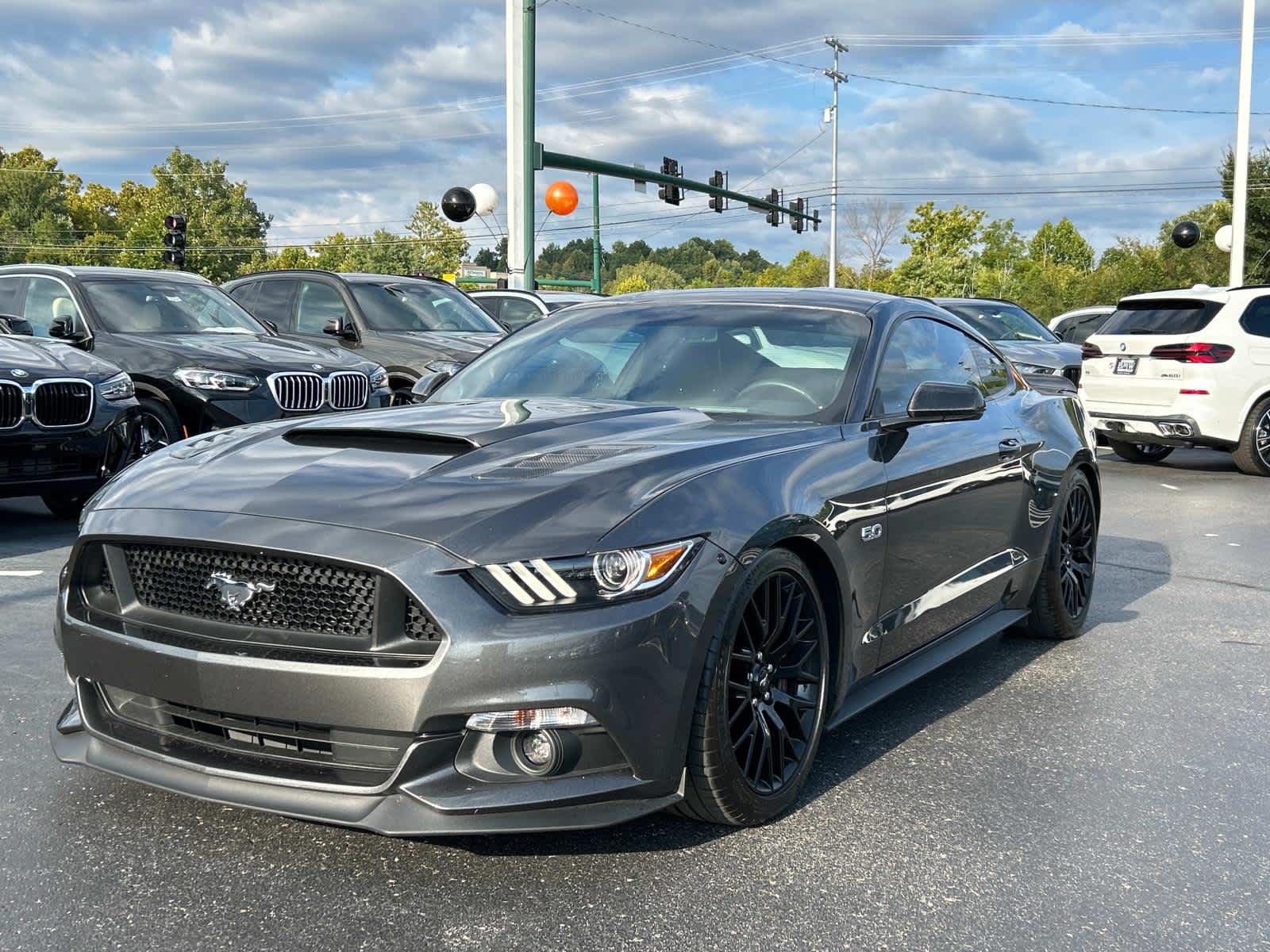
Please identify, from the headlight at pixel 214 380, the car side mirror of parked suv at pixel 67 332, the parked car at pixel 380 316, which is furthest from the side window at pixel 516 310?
the headlight at pixel 214 380

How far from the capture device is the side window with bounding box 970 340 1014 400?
5488 mm

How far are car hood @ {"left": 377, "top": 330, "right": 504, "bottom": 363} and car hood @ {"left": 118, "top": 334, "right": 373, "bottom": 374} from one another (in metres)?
1.46

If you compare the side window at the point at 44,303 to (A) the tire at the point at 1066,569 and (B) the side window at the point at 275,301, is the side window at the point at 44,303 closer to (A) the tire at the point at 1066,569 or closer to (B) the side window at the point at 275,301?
(B) the side window at the point at 275,301

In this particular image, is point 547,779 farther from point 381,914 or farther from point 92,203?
point 92,203

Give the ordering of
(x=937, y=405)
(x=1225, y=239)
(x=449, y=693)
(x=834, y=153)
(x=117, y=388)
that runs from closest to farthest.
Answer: (x=449, y=693), (x=937, y=405), (x=117, y=388), (x=1225, y=239), (x=834, y=153)

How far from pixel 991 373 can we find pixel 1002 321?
1048 centimetres

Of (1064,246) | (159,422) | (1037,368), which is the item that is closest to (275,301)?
(159,422)

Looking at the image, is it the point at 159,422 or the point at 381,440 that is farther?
the point at 159,422

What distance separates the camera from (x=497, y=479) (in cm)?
327

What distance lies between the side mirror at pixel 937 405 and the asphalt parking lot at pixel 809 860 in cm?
105

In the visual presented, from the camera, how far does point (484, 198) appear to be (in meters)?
23.2

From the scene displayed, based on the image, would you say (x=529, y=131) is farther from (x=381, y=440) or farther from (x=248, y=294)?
(x=381, y=440)

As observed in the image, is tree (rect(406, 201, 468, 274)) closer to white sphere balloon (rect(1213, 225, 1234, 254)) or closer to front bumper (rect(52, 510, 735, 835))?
white sphere balloon (rect(1213, 225, 1234, 254))

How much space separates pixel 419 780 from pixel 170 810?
1014 millimetres
